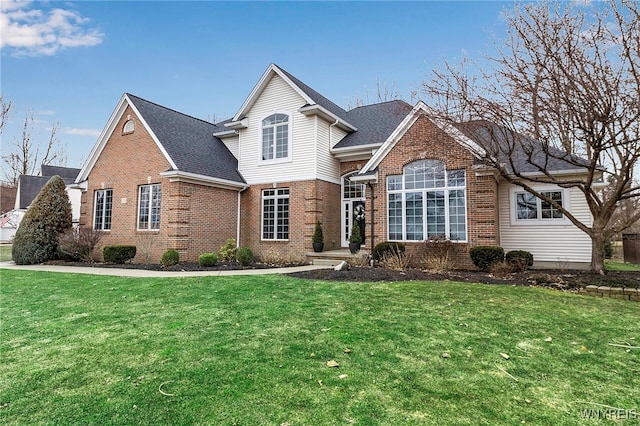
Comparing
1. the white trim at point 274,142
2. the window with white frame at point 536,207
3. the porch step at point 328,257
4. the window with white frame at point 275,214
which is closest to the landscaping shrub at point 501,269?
the window with white frame at point 536,207

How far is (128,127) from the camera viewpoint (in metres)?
15.9

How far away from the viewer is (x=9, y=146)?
36.8 meters

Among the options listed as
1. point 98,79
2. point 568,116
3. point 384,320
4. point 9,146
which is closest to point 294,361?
point 384,320

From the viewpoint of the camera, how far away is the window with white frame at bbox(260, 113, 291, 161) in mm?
15969

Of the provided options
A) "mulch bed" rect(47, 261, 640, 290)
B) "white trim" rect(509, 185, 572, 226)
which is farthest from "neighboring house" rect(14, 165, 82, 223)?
"white trim" rect(509, 185, 572, 226)

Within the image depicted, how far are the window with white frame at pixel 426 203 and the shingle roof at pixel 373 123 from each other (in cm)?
283

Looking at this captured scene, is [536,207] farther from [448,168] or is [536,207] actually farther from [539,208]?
[448,168]

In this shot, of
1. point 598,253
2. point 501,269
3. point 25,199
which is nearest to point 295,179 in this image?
point 501,269

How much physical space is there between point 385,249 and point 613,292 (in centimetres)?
622

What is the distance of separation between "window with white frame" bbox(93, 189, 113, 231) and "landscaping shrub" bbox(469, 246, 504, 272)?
1581cm

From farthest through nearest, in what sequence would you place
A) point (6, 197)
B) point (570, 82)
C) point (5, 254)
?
point (6, 197) < point (5, 254) < point (570, 82)

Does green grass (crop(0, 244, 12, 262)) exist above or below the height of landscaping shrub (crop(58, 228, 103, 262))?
below

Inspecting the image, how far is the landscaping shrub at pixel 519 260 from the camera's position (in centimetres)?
1068

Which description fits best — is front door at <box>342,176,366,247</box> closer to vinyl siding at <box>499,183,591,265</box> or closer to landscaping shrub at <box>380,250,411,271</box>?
landscaping shrub at <box>380,250,411,271</box>
